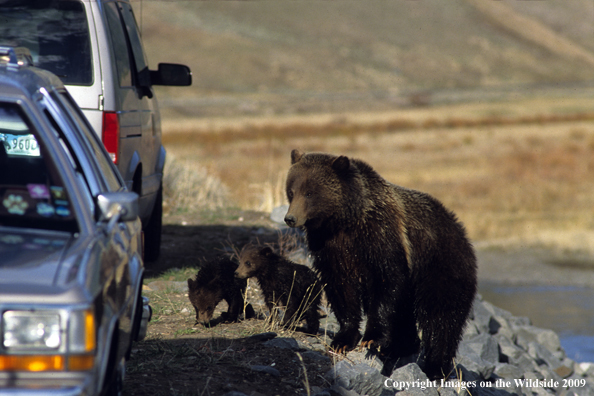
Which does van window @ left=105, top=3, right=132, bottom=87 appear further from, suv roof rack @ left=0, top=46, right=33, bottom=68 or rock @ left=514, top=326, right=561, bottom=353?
rock @ left=514, top=326, right=561, bottom=353

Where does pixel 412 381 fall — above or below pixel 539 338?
above

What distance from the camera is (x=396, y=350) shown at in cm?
642

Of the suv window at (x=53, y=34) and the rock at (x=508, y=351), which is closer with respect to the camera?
the suv window at (x=53, y=34)

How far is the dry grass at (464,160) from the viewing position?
20.4 m

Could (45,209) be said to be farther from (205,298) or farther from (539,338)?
(539,338)

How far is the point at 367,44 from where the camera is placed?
13212 cm

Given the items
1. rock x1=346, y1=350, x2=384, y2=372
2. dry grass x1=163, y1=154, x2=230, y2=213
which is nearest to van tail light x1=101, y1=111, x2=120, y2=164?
rock x1=346, y1=350, x2=384, y2=372

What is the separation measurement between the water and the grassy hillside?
69811mm

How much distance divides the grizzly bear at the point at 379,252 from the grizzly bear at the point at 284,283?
32cm

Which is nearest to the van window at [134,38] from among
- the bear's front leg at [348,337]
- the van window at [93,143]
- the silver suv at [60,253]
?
the silver suv at [60,253]

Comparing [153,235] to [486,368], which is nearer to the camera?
[486,368]

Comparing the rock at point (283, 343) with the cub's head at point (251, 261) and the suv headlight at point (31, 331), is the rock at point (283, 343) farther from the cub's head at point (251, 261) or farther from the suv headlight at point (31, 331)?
the suv headlight at point (31, 331)

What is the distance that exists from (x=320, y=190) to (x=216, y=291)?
48.5 inches

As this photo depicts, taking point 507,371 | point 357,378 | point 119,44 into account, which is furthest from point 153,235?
point 507,371
